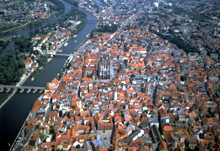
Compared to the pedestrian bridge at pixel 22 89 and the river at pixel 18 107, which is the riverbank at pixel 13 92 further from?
the pedestrian bridge at pixel 22 89

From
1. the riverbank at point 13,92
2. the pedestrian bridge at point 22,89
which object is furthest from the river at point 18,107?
the pedestrian bridge at point 22,89

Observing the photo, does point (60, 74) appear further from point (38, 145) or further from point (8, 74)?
point (38, 145)

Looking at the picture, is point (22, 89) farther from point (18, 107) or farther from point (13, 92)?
point (18, 107)

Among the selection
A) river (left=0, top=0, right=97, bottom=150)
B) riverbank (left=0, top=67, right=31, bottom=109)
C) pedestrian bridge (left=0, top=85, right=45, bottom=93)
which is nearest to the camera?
river (left=0, top=0, right=97, bottom=150)

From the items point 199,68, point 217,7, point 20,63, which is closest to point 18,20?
point 20,63

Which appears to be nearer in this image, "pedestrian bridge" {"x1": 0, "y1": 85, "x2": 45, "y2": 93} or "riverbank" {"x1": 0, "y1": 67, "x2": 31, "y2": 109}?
"riverbank" {"x1": 0, "y1": 67, "x2": 31, "y2": 109}

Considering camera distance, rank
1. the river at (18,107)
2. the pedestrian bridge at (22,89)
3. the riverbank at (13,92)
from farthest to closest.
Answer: the pedestrian bridge at (22,89)
the riverbank at (13,92)
the river at (18,107)

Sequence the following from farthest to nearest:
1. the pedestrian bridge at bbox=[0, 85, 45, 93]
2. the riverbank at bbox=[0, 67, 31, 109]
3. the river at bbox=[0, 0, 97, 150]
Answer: the pedestrian bridge at bbox=[0, 85, 45, 93], the riverbank at bbox=[0, 67, 31, 109], the river at bbox=[0, 0, 97, 150]

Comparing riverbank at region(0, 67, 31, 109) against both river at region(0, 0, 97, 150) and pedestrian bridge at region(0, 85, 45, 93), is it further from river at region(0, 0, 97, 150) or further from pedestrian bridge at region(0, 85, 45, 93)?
pedestrian bridge at region(0, 85, 45, 93)

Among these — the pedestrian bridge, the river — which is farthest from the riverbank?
the pedestrian bridge

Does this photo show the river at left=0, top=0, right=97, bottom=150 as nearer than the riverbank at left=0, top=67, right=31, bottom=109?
Yes

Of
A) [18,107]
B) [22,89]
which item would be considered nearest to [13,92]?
[22,89]
